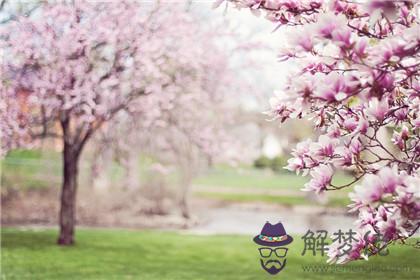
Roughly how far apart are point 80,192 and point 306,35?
36.2 feet

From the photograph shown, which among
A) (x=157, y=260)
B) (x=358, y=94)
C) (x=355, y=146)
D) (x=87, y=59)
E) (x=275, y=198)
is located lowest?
(x=157, y=260)

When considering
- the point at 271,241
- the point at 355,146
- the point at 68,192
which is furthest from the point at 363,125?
the point at 68,192

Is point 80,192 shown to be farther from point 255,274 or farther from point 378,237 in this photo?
point 378,237

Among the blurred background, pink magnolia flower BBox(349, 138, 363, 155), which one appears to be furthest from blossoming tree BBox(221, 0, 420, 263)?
the blurred background

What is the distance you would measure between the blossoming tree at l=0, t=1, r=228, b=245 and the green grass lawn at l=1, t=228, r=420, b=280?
1225 mm

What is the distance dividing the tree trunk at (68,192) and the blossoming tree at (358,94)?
4.79m

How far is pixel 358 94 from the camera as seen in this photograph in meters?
1.79

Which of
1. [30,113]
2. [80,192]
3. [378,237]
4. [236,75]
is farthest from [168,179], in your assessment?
[378,237]

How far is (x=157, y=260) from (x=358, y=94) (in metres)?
5.00

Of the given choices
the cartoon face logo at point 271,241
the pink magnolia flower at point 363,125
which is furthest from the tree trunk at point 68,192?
the pink magnolia flower at point 363,125

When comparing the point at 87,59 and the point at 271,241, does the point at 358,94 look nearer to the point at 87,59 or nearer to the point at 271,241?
the point at 271,241

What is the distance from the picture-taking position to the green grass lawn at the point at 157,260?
17.5ft

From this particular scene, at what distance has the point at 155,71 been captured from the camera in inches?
233

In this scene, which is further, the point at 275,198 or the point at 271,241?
the point at 275,198
